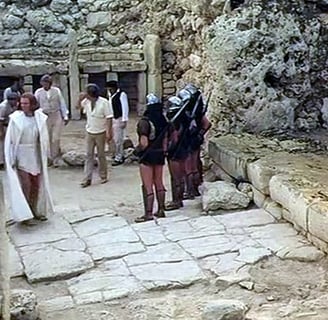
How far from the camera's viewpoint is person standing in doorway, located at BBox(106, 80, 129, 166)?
10.4 metres

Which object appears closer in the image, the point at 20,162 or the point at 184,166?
the point at 20,162

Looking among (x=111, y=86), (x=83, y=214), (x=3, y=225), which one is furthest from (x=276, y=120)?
(x=3, y=225)

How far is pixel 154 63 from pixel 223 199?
6990 mm

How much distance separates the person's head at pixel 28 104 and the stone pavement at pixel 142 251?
3.85ft

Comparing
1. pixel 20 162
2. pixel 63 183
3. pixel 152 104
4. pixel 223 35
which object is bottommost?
pixel 63 183

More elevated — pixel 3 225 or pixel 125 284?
pixel 3 225

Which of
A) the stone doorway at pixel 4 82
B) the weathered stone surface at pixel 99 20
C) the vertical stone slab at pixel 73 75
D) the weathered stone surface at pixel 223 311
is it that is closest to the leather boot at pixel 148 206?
the weathered stone surface at pixel 223 311

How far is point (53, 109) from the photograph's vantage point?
34.2ft

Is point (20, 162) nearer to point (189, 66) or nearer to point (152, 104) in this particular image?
point (152, 104)

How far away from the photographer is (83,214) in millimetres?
7684

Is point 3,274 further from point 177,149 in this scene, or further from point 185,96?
point 185,96

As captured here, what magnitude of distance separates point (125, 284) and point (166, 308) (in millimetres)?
529

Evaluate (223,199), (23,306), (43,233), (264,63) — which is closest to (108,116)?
(264,63)

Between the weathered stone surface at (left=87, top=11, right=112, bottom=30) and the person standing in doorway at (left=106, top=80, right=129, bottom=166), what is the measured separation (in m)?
5.56
